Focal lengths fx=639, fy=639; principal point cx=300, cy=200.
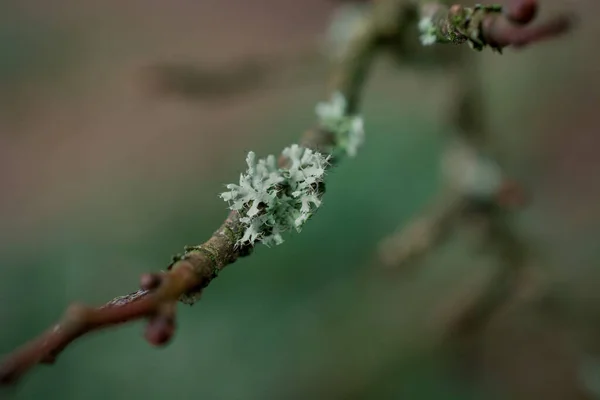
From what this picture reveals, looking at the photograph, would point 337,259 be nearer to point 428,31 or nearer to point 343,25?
point 343,25

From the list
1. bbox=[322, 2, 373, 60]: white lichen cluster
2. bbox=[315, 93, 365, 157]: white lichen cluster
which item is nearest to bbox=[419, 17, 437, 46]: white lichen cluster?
bbox=[315, 93, 365, 157]: white lichen cluster

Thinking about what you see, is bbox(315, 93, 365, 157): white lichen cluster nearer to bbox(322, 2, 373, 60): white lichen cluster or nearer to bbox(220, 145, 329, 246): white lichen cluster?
bbox(220, 145, 329, 246): white lichen cluster

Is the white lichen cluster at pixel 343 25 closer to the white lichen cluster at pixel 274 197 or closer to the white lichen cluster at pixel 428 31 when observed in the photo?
the white lichen cluster at pixel 428 31

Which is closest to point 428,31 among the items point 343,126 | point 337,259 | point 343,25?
point 343,126

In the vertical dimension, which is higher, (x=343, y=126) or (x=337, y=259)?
(x=337, y=259)

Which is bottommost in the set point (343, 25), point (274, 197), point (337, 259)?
point (274, 197)

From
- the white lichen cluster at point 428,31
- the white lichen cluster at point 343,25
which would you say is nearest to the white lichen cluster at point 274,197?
the white lichen cluster at point 428,31
